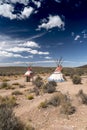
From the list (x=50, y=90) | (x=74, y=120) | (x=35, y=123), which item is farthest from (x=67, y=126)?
(x=50, y=90)

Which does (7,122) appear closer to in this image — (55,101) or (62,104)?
(62,104)

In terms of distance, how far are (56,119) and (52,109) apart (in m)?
1.86

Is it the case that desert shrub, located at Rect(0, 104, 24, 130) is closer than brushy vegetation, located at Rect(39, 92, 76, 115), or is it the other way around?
desert shrub, located at Rect(0, 104, 24, 130)

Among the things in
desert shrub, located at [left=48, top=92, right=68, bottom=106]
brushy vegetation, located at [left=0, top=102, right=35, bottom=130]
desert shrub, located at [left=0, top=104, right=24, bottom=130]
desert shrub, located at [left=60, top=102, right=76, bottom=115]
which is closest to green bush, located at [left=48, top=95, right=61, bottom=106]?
desert shrub, located at [left=48, top=92, right=68, bottom=106]

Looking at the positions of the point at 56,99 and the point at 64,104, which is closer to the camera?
the point at 64,104

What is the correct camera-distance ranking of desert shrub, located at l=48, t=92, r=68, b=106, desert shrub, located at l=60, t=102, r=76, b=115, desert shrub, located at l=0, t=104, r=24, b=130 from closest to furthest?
desert shrub, located at l=0, t=104, r=24, b=130 → desert shrub, located at l=60, t=102, r=76, b=115 → desert shrub, located at l=48, t=92, r=68, b=106

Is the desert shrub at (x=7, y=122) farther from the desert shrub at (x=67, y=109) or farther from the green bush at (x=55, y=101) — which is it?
the green bush at (x=55, y=101)

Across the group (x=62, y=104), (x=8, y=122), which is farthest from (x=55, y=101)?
(x=8, y=122)

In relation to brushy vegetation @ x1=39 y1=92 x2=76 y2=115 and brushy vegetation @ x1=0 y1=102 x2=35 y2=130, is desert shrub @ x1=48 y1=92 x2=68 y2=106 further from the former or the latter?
brushy vegetation @ x1=0 y1=102 x2=35 y2=130

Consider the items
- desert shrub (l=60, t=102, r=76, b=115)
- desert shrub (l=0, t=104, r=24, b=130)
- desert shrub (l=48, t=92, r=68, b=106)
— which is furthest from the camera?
desert shrub (l=48, t=92, r=68, b=106)

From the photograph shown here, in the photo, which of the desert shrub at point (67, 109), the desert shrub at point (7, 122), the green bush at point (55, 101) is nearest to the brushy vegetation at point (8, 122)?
the desert shrub at point (7, 122)

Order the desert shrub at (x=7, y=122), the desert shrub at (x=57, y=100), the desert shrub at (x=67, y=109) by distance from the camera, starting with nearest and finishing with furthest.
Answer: the desert shrub at (x=7, y=122) → the desert shrub at (x=67, y=109) → the desert shrub at (x=57, y=100)

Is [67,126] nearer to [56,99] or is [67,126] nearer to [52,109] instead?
[52,109]

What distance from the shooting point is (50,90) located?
907 inches
